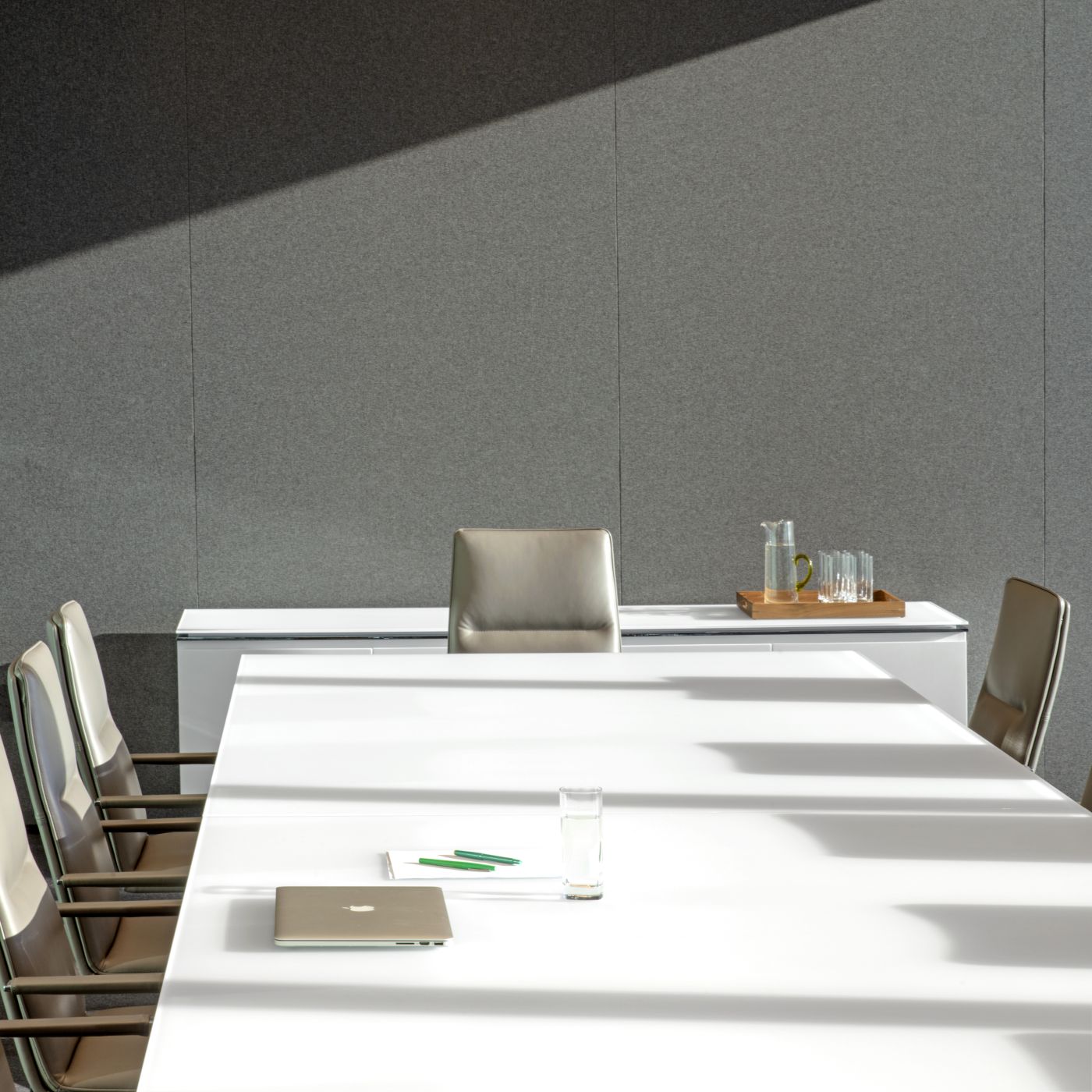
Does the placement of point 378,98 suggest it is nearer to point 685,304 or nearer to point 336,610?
point 685,304

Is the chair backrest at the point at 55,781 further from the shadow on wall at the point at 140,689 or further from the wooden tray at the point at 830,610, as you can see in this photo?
the wooden tray at the point at 830,610

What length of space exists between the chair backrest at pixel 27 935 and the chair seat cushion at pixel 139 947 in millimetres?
336

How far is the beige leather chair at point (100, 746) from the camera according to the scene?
2.93 m

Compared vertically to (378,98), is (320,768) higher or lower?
lower

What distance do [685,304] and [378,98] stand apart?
1.33 m

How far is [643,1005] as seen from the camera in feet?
4.99

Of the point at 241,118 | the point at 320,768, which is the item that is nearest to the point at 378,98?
the point at 241,118

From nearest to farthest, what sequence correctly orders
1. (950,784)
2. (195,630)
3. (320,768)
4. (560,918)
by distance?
1. (560,918)
2. (950,784)
3. (320,768)
4. (195,630)

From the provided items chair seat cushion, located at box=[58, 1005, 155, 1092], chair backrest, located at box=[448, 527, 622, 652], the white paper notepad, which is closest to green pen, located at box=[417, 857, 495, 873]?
the white paper notepad

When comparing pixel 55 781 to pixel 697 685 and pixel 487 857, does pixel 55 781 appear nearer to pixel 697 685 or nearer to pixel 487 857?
pixel 487 857

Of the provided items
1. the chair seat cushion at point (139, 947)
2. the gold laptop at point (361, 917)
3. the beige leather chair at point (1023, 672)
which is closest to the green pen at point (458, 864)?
the gold laptop at point (361, 917)

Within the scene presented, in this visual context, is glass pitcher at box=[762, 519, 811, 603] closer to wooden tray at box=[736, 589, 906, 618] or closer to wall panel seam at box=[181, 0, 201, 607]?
wooden tray at box=[736, 589, 906, 618]

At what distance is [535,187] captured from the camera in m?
5.07

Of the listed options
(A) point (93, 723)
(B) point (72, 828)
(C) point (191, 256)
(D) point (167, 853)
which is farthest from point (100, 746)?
(C) point (191, 256)
